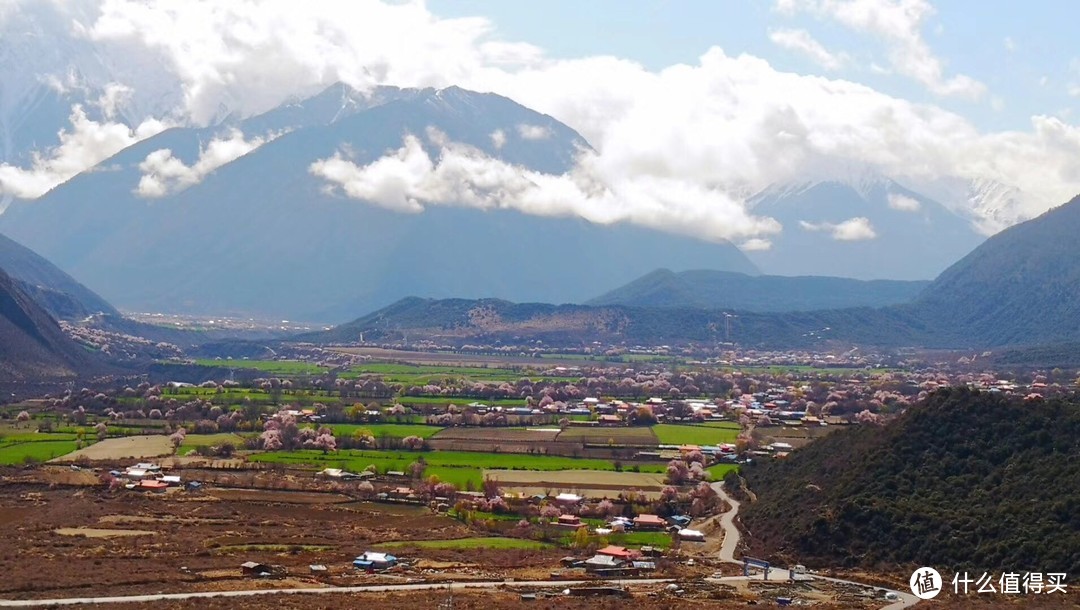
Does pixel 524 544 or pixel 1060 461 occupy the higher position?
pixel 1060 461

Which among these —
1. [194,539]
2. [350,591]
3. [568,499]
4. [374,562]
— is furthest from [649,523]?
[194,539]

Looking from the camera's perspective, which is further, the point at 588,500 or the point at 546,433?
the point at 546,433

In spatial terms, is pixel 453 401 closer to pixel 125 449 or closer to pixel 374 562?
pixel 125 449

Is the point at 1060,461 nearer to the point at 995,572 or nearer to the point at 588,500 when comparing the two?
the point at 995,572

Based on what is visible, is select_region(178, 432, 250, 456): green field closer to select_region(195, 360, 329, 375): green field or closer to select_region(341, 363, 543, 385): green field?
select_region(341, 363, 543, 385): green field

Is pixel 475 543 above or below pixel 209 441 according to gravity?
below

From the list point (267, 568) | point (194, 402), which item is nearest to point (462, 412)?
→ point (194, 402)

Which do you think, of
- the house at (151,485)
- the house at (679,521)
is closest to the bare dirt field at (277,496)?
the house at (151,485)

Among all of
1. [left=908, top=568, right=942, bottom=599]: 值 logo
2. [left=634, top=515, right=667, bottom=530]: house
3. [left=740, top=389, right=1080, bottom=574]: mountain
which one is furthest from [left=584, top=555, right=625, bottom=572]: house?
[left=908, top=568, right=942, bottom=599]: 值 logo
